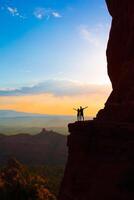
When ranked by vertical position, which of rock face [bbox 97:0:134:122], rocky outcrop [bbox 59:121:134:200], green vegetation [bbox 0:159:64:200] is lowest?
green vegetation [bbox 0:159:64:200]

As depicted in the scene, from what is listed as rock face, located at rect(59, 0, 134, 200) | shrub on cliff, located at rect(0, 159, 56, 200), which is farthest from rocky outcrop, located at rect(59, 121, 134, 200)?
shrub on cliff, located at rect(0, 159, 56, 200)

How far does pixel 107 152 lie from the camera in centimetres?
2961

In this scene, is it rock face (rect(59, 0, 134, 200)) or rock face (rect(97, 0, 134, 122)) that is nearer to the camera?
rock face (rect(59, 0, 134, 200))

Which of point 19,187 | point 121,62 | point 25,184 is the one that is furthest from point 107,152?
point 25,184

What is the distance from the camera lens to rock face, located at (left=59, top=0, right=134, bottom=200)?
26.8 metres

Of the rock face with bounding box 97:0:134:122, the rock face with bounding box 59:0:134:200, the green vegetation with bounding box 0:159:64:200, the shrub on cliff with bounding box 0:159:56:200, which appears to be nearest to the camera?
the rock face with bounding box 59:0:134:200

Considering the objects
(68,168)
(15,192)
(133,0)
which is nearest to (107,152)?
(68,168)

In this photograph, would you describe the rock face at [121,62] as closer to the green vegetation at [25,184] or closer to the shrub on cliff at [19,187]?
the shrub on cliff at [19,187]

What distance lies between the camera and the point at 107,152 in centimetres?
2961

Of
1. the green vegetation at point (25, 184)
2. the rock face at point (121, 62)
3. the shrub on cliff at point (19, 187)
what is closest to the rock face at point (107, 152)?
the rock face at point (121, 62)

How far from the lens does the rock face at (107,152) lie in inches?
1054

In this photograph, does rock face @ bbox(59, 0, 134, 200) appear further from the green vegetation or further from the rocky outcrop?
the green vegetation

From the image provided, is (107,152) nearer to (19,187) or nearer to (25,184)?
(19,187)

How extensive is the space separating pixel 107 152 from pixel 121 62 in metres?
19.8
